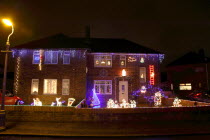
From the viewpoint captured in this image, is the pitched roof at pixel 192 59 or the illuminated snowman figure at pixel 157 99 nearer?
the illuminated snowman figure at pixel 157 99

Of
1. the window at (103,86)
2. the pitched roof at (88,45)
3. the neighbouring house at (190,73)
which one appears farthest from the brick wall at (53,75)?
the neighbouring house at (190,73)

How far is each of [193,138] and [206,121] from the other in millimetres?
3550

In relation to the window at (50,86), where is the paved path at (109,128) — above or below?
below

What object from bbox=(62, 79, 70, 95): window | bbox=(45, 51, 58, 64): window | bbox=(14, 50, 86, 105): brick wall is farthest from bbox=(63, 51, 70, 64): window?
bbox=(62, 79, 70, 95): window

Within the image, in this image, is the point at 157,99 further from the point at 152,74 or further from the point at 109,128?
the point at 109,128

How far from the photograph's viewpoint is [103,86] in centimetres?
1855

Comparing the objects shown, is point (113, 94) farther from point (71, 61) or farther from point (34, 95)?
point (34, 95)

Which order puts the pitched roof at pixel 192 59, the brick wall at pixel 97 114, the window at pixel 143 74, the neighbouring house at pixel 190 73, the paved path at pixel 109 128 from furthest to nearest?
the pitched roof at pixel 192 59
the neighbouring house at pixel 190 73
the window at pixel 143 74
the brick wall at pixel 97 114
the paved path at pixel 109 128

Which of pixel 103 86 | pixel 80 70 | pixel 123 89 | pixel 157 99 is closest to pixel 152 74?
pixel 157 99

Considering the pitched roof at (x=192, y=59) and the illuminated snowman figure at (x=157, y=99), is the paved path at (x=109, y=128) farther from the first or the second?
the pitched roof at (x=192, y=59)

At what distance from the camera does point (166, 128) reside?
8.14m

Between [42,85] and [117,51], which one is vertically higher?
[117,51]

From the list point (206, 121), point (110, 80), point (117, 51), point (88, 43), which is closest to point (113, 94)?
point (110, 80)

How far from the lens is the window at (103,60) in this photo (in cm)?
1881
